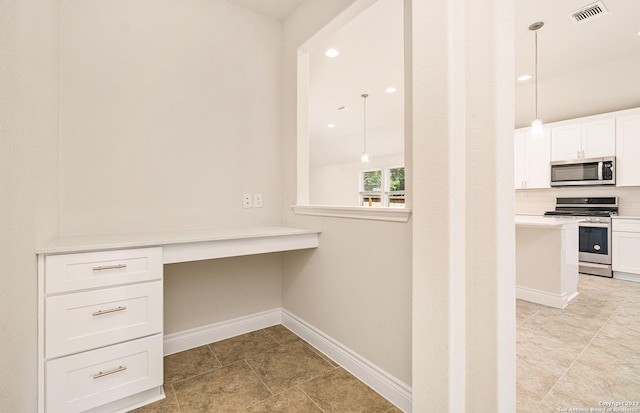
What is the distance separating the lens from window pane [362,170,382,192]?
8.30 meters

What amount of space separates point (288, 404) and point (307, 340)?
2.28 ft

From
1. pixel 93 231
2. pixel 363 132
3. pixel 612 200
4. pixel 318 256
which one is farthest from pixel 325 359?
pixel 363 132

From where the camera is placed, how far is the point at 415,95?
1.25 metres

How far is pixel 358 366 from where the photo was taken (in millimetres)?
1789

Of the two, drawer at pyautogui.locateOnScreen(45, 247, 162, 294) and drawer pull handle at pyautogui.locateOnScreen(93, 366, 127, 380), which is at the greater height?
drawer at pyautogui.locateOnScreen(45, 247, 162, 294)

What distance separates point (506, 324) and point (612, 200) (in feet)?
15.8

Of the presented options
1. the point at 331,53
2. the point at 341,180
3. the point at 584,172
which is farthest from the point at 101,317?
the point at 341,180

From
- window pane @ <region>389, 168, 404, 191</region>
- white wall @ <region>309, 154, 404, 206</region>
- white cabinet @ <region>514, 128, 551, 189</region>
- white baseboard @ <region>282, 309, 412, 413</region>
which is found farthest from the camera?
white wall @ <region>309, 154, 404, 206</region>

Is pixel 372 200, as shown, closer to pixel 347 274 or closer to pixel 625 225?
pixel 625 225

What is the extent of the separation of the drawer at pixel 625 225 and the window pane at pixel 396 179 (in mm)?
4253

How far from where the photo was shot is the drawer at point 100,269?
52.3 inches

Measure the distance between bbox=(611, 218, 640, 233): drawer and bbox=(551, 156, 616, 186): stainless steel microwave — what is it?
54cm

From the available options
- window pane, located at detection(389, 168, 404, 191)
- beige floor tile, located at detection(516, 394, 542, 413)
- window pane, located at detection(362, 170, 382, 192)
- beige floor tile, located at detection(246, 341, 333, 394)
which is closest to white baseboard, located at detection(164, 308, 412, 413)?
beige floor tile, located at detection(246, 341, 333, 394)

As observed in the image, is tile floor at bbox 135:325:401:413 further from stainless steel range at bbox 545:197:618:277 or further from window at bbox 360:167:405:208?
window at bbox 360:167:405:208
